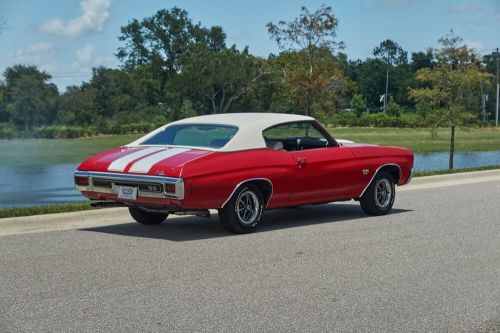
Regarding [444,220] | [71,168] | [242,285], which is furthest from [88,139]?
[242,285]

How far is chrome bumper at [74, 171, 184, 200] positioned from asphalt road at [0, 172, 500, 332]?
1.72ft

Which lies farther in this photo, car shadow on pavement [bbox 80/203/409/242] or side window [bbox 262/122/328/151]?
side window [bbox 262/122/328/151]

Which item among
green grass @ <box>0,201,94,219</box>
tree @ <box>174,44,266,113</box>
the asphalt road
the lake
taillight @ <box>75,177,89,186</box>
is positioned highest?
tree @ <box>174,44,266,113</box>

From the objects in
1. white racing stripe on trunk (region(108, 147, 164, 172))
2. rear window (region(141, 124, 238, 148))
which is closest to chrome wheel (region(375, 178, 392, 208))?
rear window (region(141, 124, 238, 148))

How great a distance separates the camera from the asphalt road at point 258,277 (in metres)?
5.73

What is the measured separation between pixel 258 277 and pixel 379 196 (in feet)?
15.3

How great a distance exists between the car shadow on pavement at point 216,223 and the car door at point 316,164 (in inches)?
17.2

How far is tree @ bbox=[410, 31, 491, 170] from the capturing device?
25078 millimetres

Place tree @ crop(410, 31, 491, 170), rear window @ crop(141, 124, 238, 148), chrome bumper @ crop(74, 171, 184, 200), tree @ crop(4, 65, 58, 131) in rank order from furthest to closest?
1. tree @ crop(4, 65, 58, 131)
2. tree @ crop(410, 31, 491, 170)
3. rear window @ crop(141, 124, 238, 148)
4. chrome bumper @ crop(74, 171, 184, 200)

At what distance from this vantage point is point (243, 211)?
9586 mm

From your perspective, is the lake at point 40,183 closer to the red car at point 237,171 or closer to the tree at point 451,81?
the tree at point 451,81

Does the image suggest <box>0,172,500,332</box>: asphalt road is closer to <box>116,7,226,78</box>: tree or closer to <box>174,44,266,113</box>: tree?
<box>174,44,266,113</box>: tree

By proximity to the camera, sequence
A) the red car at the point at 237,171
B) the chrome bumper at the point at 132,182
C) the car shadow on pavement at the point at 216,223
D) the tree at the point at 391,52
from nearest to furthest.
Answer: the chrome bumper at the point at 132,182 → the red car at the point at 237,171 → the car shadow on pavement at the point at 216,223 → the tree at the point at 391,52

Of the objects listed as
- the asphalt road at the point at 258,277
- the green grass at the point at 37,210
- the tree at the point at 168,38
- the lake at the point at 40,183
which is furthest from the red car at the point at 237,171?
the tree at the point at 168,38
